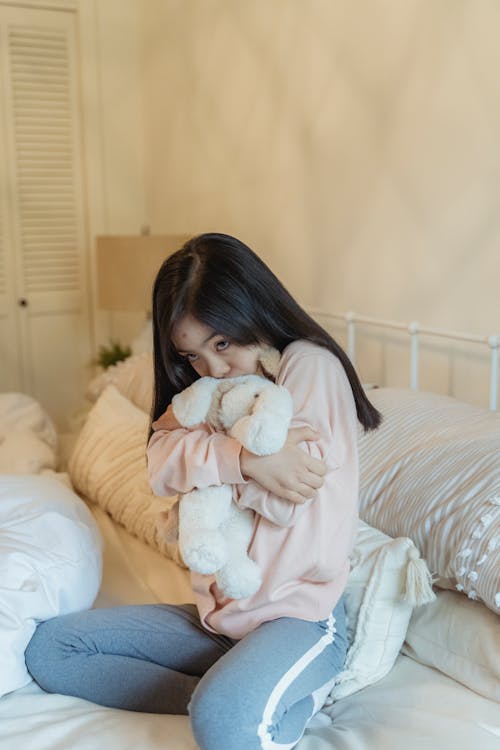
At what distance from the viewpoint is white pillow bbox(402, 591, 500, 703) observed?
3.78ft

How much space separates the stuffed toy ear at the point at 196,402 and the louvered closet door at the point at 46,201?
7.33 feet

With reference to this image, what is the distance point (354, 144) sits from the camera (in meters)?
2.06

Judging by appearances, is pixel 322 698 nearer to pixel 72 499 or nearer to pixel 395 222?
pixel 72 499

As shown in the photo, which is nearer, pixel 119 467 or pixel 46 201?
pixel 119 467

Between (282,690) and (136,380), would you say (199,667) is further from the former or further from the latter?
(136,380)

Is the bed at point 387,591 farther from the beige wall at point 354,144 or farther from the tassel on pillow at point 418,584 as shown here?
the beige wall at point 354,144

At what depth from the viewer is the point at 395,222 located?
1.94 metres

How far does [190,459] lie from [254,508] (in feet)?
0.37

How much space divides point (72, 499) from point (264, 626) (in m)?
0.60

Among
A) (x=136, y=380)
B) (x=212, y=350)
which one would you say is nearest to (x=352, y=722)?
→ (x=212, y=350)

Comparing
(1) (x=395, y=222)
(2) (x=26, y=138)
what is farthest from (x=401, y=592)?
(2) (x=26, y=138)

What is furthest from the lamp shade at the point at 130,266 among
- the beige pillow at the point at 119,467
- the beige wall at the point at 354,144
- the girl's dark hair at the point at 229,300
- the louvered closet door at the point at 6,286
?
the girl's dark hair at the point at 229,300

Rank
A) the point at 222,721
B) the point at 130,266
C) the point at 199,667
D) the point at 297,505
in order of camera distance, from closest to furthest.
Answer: the point at 222,721
the point at 297,505
the point at 199,667
the point at 130,266

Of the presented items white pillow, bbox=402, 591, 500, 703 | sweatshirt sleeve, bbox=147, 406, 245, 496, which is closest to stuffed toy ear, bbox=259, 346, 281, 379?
sweatshirt sleeve, bbox=147, 406, 245, 496
